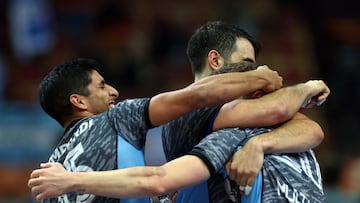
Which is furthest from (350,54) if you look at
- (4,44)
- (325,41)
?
(4,44)

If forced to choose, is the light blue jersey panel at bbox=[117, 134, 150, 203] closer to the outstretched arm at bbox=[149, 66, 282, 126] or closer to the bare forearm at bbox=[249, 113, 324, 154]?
the outstretched arm at bbox=[149, 66, 282, 126]

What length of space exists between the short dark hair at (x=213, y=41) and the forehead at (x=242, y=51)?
19 millimetres

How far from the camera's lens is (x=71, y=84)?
14.5 feet

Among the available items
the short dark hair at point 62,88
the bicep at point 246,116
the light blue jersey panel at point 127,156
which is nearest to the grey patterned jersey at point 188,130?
the bicep at point 246,116

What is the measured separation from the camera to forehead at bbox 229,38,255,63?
4473mm

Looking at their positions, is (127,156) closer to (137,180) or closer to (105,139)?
(105,139)

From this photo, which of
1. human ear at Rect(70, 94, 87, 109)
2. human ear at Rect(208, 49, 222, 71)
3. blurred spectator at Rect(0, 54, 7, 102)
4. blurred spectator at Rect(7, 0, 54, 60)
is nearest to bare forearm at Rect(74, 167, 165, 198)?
human ear at Rect(70, 94, 87, 109)

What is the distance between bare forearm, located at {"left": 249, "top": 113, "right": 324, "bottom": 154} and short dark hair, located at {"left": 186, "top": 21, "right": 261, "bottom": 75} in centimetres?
59

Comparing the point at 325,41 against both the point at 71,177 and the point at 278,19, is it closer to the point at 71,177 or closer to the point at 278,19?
the point at 278,19

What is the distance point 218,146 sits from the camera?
3768mm

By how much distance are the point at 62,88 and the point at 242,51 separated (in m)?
0.85

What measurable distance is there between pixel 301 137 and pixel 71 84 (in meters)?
1.12

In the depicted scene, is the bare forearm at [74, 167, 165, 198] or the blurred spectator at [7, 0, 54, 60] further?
the blurred spectator at [7, 0, 54, 60]

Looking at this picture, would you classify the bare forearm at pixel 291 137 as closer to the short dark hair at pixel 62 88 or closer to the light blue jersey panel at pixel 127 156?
the light blue jersey panel at pixel 127 156
